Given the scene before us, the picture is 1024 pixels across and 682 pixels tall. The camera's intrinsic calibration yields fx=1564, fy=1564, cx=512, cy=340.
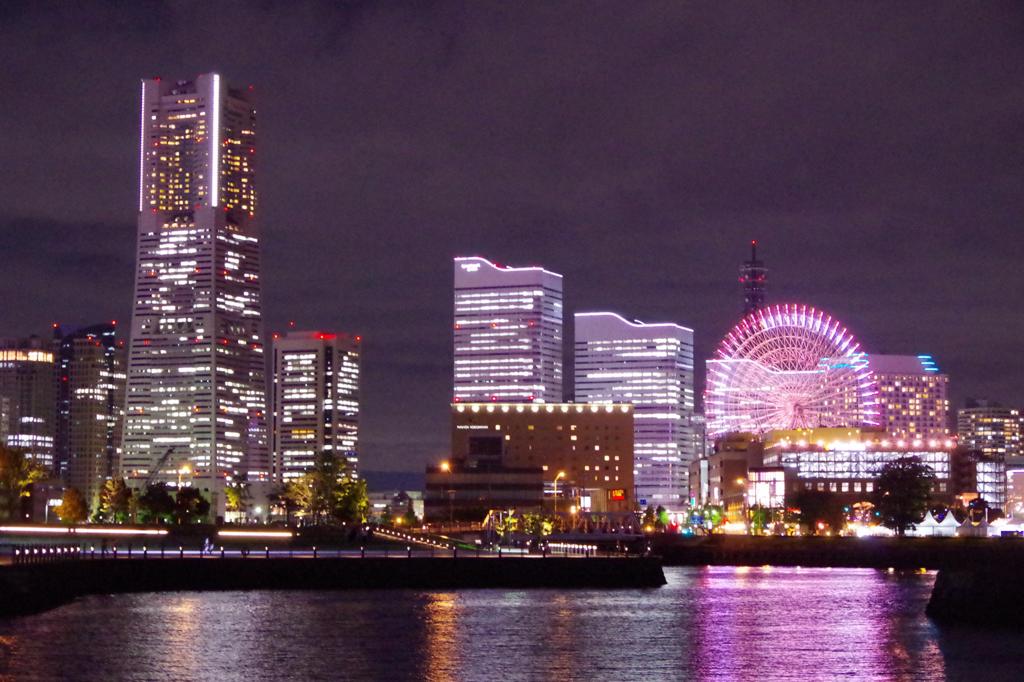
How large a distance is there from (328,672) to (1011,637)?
37653 millimetres

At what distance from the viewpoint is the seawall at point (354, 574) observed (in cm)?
11700

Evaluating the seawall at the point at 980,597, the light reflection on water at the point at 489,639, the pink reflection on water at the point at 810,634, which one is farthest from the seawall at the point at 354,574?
the seawall at the point at 980,597

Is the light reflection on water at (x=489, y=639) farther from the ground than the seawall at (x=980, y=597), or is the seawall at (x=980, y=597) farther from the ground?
the seawall at (x=980, y=597)

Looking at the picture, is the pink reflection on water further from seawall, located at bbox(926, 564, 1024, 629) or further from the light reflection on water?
seawall, located at bbox(926, 564, 1024, 629)

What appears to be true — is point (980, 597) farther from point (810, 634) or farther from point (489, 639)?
point (489, 639)

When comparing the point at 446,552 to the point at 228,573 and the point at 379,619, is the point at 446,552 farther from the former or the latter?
the point at 379,619

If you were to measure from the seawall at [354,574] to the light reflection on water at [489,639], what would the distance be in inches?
182

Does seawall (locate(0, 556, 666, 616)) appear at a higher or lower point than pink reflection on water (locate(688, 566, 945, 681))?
higher

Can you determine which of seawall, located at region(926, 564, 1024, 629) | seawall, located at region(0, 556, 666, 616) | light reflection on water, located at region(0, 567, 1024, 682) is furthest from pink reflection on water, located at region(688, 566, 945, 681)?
seawall, located at region(0, 556, 666, 616)

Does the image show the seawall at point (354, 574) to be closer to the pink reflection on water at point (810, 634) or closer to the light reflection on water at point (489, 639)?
the light reflection on water at point (489, 639)

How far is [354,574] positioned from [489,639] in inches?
1746

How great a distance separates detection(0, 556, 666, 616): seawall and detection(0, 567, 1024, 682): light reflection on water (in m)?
4.62

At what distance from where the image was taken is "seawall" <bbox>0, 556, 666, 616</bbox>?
384ft

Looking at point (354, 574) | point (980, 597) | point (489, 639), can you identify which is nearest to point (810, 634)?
point (980, 597)
